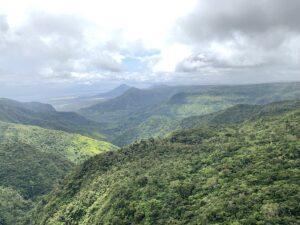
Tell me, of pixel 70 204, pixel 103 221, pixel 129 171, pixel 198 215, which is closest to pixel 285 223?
pixel 198 215

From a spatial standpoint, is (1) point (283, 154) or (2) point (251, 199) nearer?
(2) point (251, 199)

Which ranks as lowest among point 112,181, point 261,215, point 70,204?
point 70,204

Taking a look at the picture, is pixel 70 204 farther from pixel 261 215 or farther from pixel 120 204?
pixel 261 215

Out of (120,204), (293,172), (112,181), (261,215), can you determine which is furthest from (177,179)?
(261,215)

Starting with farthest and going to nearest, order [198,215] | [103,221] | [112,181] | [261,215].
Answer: [112,181]
[103,221]
[198,215]
[261,215]

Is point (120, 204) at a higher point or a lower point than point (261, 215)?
lower

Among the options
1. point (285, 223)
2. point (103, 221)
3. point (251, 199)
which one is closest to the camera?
point (285, 223)

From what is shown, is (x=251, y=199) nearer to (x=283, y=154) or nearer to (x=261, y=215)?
(x=261, y=215)
